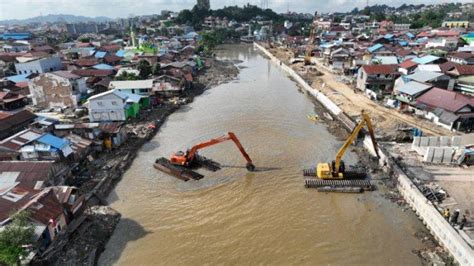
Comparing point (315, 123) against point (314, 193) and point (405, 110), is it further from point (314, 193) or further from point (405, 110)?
point (314, 193)

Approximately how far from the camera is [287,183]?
2089 centimetres

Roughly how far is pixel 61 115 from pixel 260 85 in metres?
28.9

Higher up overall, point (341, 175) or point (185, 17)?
point (185, 17)

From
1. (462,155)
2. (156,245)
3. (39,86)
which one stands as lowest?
(156,245)

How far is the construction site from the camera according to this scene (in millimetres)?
15133

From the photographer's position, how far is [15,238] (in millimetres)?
11664

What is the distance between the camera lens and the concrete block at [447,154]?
21.1m

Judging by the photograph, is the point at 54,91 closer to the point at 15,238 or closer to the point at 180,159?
the point at 180,159

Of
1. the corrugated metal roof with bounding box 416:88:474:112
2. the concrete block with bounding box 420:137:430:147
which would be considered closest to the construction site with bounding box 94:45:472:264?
the concrete block with bounding box 420:137:430:147

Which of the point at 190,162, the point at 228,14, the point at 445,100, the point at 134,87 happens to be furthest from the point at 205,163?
the point at 228,14

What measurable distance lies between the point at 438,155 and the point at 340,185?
7.51m

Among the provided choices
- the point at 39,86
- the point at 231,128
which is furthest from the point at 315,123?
the point at 39,86

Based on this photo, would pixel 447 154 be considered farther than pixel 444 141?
No

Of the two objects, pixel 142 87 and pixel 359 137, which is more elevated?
pixel 142 87
